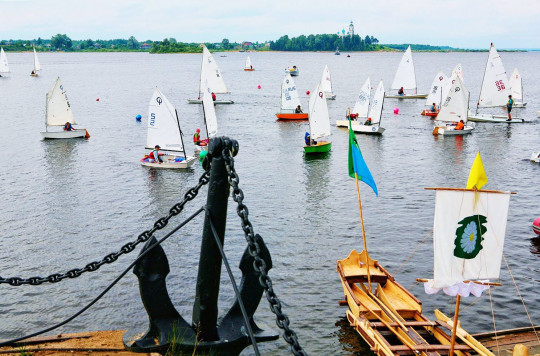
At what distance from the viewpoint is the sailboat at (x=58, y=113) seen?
162 feet

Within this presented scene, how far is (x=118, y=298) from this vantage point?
18.9 metres

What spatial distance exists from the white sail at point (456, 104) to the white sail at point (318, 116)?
640 inches

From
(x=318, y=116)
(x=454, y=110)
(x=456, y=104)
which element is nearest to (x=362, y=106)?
(x=454, y=110)

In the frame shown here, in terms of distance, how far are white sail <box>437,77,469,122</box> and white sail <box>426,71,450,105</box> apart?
9.31 metres

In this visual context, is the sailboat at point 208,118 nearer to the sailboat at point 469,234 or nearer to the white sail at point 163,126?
the white sail at point 163,126

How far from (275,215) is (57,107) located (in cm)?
3168

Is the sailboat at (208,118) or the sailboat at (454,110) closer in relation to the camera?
the sailboat at (208,118)

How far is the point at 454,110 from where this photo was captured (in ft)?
177

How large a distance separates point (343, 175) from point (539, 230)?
1433cm

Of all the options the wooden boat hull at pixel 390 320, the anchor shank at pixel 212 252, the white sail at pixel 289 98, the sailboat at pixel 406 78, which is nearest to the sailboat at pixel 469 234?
the wooden boat hull at pixel 390 320

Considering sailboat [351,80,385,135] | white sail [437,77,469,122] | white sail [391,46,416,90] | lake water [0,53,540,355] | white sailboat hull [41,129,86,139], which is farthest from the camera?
white sail [391,46,416,90]

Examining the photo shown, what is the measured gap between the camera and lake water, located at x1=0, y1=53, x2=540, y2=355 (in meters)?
18.3

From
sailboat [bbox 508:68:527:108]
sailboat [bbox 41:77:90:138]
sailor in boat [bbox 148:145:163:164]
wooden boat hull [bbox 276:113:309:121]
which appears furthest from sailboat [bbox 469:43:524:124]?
sailboat [bbox 41:77:90:138]

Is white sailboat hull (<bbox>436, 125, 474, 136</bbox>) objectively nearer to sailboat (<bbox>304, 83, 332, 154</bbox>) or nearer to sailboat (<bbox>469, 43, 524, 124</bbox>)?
sailboat (<bbox>469, 43, 524, 124</bbox>)
